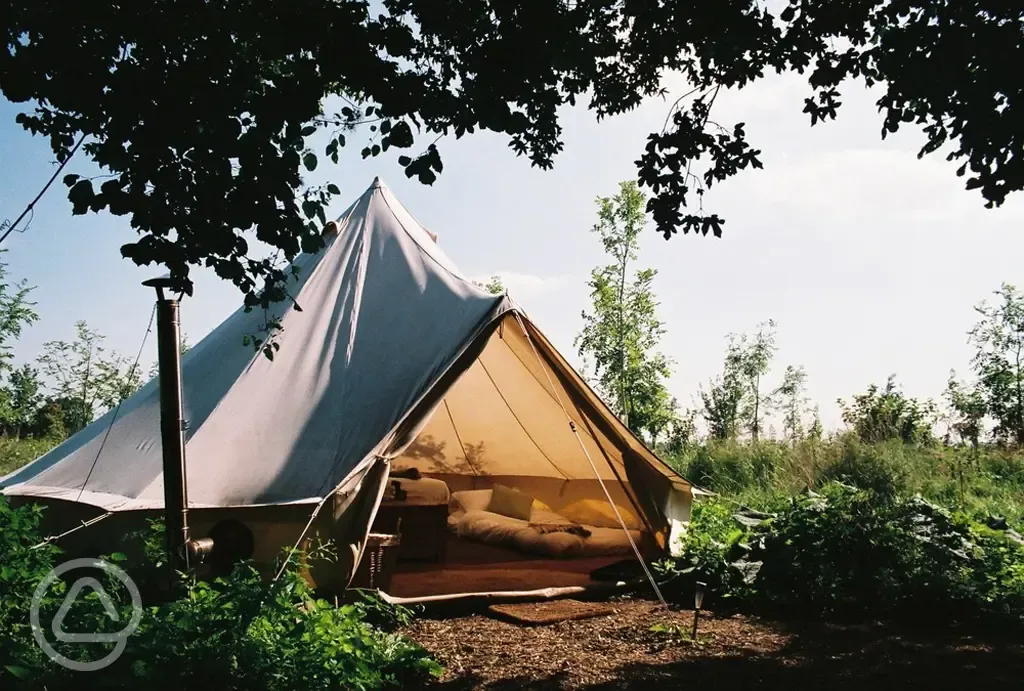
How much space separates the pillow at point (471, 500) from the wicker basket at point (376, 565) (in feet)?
8.96

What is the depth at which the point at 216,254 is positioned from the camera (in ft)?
10.6

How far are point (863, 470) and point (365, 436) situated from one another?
223 inches

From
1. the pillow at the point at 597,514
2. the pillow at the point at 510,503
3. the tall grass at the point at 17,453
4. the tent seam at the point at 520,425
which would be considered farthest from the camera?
the tall grass at the point at 17,453

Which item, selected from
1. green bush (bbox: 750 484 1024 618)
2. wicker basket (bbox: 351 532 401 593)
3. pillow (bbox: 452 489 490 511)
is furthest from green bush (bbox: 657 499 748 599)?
pillow (bbox: 452 489 490 511)

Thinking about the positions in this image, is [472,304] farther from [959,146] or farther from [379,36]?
[959,146]

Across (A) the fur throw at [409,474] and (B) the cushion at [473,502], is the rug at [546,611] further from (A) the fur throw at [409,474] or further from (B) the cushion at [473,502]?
(B) the cushion at [473,502]

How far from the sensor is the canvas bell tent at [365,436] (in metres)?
4.75

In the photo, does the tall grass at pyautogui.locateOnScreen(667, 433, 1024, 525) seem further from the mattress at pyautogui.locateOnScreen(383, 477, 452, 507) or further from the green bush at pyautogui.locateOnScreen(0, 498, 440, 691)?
the green bush at pyautogui.locateOnScreen(0, 498, 440, 691)

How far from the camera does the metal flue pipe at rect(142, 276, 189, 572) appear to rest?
3766 millimetres

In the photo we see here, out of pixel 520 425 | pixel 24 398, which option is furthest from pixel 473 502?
pixel 24 398

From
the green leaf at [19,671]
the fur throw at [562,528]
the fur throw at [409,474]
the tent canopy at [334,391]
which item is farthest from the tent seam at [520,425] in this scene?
the green leaf at [19,671]

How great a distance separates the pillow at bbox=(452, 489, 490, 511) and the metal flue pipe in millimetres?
4151

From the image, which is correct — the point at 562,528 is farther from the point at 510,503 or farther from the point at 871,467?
the point at 871,467

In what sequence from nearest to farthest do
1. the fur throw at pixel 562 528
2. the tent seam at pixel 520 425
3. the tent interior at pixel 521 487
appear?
the tent interior at pixel 521 487
the fur throw at pixel 562 528
the tent seam at pixel 520 425
